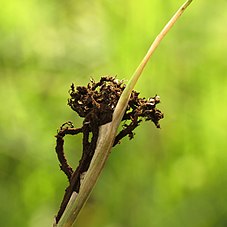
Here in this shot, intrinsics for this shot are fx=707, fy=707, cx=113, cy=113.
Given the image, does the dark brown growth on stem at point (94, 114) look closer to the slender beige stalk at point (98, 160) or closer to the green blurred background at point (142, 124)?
the slender beige stalk at point (98, 160)

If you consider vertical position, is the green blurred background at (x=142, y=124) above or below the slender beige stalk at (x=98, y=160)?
above

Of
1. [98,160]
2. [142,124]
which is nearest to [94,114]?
[98,160]

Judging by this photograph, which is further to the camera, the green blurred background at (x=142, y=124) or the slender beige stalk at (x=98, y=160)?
the green blurred background at (x=142, y=124)

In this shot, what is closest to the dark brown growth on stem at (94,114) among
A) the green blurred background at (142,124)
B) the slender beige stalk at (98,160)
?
the slender beige stalk at (98,160)

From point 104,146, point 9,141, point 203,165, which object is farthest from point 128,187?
point 104,146

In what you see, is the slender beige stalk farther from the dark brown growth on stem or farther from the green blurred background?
the green blurred background

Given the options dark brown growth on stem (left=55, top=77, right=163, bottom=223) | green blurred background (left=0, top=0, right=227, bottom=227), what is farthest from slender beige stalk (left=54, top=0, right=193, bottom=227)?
green blurred background (left=0, top=0, right=227, bottom=227)
